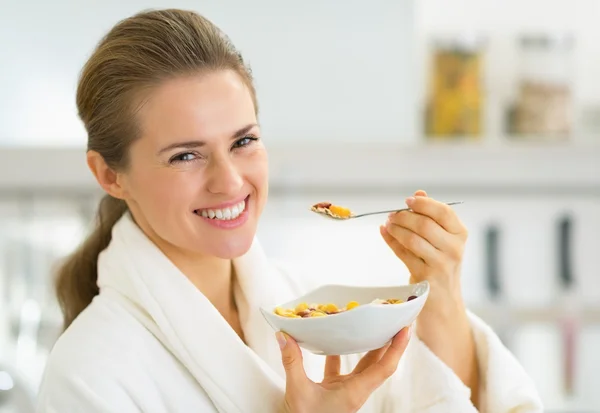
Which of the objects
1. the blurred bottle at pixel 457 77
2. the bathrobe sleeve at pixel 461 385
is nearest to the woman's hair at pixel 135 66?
the bathrobe sleeve at pixel 461 385

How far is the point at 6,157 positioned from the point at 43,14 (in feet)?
1.28

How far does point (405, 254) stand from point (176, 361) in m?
0.40

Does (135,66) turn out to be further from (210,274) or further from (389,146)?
(389,146)

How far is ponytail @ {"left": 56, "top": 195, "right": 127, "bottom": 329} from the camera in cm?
151

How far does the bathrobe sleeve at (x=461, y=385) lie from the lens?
4.37ft

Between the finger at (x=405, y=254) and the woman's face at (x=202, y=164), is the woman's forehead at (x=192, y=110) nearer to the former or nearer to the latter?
the woman's face at (x=202, y=164)

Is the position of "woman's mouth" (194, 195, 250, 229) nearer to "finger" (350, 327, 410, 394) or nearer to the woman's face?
the woman's face

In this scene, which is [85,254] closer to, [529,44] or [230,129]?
[230,129]

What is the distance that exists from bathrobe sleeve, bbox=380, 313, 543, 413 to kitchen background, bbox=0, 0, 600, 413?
0.88m

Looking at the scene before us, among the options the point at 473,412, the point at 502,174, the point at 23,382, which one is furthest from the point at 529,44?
the point at 23,382

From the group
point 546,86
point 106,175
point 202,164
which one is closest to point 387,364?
point 202,164

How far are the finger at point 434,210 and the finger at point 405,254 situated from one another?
9cm

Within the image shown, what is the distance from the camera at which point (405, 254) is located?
1.33m

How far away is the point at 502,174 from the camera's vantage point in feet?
7.55
